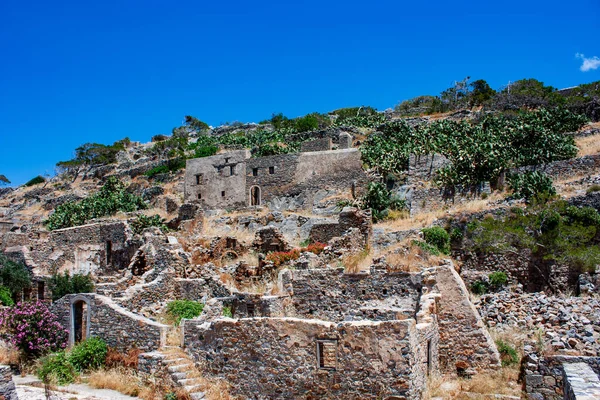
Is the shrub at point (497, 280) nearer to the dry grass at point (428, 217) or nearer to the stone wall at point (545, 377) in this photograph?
the dry grass at point (428, 217)

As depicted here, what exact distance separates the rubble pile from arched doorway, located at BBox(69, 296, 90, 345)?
11186 millimetres

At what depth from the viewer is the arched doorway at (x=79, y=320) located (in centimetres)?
1716

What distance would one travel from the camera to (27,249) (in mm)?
29375

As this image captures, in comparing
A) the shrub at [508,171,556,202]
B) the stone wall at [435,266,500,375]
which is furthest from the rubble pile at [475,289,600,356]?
the shrub at [508,171,556,202]

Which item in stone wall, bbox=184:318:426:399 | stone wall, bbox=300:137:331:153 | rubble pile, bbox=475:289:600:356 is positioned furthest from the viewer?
stone wall, bbox=300:137:331:153

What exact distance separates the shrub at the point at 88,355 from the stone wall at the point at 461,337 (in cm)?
914

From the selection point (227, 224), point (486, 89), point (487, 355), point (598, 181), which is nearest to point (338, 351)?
point (487, 355)

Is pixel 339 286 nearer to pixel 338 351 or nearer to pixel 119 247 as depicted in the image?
pixel 338 351

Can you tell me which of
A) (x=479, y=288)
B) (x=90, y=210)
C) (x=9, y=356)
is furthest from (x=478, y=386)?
(x=90, y=210)

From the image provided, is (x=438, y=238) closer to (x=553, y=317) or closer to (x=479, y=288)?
(x=479, y=288)

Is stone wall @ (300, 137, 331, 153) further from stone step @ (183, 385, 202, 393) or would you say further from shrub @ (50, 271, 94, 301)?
stone step @ (183, 385, 202, 393)

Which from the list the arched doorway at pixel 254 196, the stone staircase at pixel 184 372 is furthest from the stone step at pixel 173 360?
the arched doorway at pixel 254 196

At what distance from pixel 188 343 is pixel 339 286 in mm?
4276

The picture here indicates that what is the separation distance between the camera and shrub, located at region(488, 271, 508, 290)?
59.9 ft
